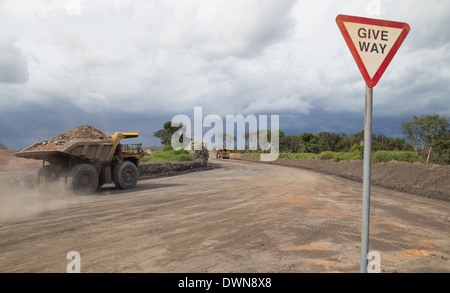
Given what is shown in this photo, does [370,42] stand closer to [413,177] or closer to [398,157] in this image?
[413,177]

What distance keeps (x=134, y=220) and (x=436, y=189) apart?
1469cm

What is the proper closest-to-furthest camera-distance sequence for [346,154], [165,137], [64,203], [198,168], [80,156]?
[64,203], [80,156], [198,168], [346,154], [165,137]

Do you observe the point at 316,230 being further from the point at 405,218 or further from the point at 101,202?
the point at 101,202

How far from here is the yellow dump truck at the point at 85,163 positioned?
11.0m

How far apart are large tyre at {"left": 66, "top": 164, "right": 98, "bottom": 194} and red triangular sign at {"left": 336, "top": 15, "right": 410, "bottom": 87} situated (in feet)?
35.1

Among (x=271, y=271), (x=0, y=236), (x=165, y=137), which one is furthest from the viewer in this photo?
(x=165, y=137)

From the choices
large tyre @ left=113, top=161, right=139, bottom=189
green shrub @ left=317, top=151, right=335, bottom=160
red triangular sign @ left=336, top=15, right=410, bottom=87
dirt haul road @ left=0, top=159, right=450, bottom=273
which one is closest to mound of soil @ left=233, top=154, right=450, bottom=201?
dirt haul road @ left=0, top=159, right=450, bottom=273

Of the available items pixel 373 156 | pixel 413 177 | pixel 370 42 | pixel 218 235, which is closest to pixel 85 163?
pixel 218 235

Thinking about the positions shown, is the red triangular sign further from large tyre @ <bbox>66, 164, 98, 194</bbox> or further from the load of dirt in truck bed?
the load of dirt in truck bed

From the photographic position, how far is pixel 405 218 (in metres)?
7.29

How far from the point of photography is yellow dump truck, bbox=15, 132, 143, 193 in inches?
432

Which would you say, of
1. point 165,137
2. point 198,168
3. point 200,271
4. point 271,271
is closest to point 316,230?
point 271,271

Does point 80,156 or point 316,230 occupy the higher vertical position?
point 80,156

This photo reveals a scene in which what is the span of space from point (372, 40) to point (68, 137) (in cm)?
1190
